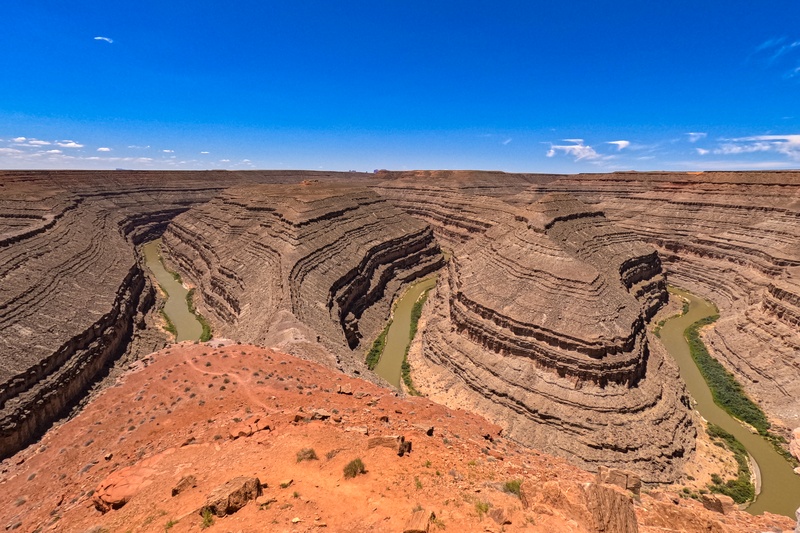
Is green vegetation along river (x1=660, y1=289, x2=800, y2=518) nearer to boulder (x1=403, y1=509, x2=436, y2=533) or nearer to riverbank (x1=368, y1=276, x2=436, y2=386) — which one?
riverbank (x1=368, y1=276, x2=436, y2=386)

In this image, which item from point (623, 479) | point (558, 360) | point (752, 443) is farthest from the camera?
point (558, 360)

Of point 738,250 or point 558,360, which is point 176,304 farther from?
point 738,250

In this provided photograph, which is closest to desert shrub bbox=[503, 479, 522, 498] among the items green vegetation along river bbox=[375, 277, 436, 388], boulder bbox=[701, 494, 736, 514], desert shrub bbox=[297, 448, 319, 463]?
desert shrub bbox=[297, 448, 319, 463]

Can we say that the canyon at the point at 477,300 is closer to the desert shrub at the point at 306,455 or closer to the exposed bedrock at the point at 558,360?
the exposed bedrock at the point at 558,360

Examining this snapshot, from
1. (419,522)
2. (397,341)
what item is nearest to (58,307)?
(397,341)

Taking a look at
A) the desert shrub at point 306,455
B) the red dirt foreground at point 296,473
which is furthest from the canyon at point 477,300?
the desert shrub at point 306,455

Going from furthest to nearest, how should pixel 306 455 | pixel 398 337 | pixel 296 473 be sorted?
1. pixel 398 337
2. pixel 306 455
3. pixel 296 473

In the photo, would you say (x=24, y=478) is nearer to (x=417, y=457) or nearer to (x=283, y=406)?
(x=283, y=406)
